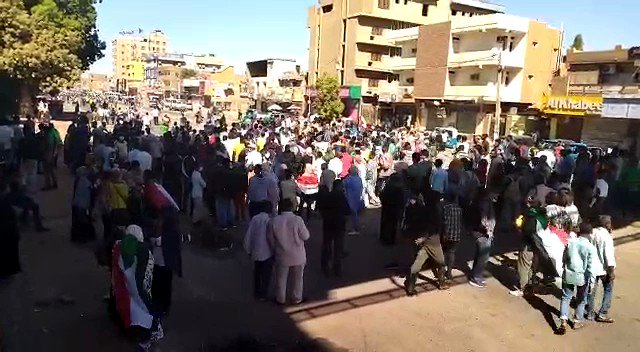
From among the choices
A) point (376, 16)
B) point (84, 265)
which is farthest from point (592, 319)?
point (376, 16)

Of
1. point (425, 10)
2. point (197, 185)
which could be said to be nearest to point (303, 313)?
point (197, 185)

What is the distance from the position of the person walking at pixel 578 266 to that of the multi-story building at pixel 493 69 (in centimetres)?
3125

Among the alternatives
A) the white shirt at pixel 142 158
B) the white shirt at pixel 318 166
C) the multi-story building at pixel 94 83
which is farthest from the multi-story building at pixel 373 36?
the multi-story building at pixel 94 83

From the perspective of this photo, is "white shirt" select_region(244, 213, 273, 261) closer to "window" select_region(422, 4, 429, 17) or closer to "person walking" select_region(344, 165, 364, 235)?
"person walking" select_region(344, 165, 364, 235)

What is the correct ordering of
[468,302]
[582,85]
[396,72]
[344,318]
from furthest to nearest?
1. [396,72]
2. [582,85]
3. [468,302]
4. [344,318]

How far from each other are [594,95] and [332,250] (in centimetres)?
3139

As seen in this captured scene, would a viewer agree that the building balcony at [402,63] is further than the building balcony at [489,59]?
Yes

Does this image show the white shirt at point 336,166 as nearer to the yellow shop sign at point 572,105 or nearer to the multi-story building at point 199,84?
the yellow shop sign at point 572,105

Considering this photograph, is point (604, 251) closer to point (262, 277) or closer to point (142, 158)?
point (262, 277)

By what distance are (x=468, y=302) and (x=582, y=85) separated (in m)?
32.8

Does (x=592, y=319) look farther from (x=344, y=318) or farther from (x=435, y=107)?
(x=435, y=107)

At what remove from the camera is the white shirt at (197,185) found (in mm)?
10000

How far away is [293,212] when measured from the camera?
6.89 metres

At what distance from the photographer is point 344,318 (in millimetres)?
6617
